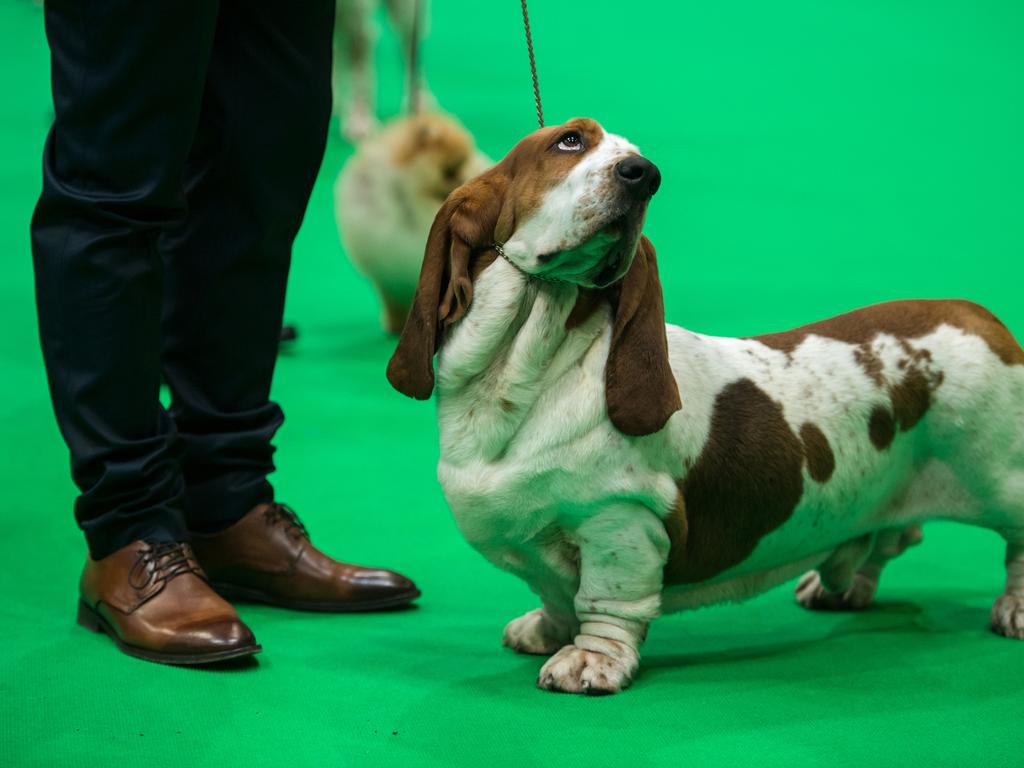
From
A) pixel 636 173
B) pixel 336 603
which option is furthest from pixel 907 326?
pixel 336 603

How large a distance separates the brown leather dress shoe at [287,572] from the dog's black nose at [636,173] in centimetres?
107

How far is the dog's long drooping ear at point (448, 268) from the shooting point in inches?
92.0

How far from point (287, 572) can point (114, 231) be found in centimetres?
80

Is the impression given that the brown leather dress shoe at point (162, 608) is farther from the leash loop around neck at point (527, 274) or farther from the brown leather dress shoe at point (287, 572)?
the leash loop around neck at point (527, 274)

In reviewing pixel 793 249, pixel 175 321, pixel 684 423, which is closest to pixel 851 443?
pixel 684 423

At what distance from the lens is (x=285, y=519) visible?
2.93m

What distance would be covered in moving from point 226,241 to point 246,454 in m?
0.44

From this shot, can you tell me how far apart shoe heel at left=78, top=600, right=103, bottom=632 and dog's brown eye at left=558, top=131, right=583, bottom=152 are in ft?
4.06

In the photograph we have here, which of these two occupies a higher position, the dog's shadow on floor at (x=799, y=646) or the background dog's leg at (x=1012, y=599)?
the background dog's leg at (x=1012, y=599)

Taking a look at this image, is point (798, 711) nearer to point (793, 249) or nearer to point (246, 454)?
point (246, 454)

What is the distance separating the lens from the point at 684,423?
7.98 feet

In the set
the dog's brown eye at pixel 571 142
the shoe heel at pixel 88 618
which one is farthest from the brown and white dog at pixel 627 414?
the shoe heel at pixel 88 618

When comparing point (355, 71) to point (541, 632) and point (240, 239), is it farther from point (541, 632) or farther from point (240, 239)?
point (541, 632)

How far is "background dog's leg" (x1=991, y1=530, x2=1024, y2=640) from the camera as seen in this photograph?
2.68m
